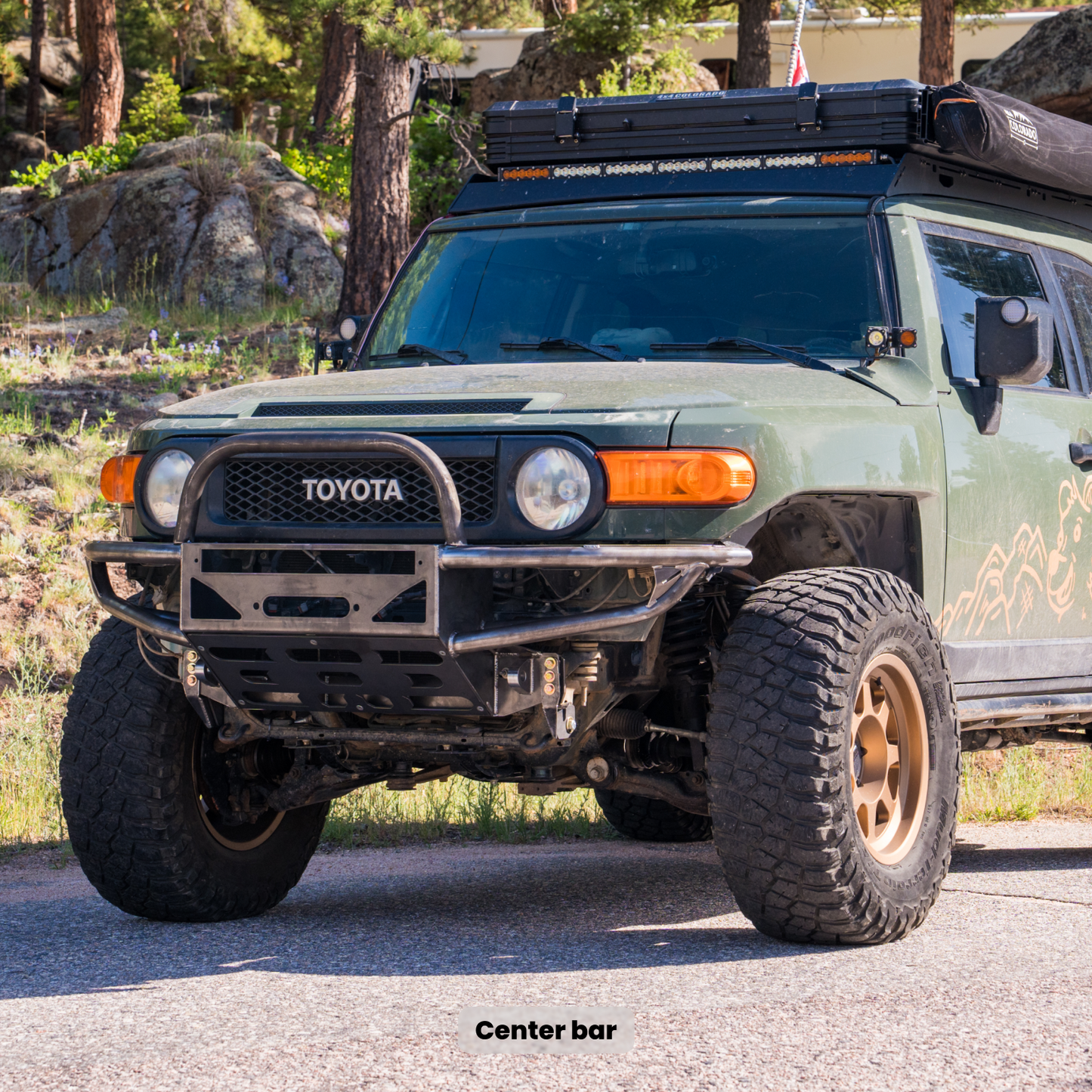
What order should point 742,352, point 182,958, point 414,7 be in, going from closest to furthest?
point 182,958
point 742,352
point 414,7

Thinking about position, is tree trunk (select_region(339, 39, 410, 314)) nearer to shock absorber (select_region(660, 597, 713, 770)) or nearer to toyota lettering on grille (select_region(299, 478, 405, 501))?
shock absorber (select_region(660, 597, 713, 770))

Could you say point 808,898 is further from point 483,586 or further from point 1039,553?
point 1039,553

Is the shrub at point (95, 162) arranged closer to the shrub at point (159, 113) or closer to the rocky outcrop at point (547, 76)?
the shrub at point (159, 113)

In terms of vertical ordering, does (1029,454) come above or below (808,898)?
above

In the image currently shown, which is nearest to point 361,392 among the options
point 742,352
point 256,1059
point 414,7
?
Answer: point 742,352

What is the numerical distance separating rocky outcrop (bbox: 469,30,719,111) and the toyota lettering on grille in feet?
61.7

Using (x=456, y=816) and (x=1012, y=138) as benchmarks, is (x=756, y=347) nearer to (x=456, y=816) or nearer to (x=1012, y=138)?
(x=1012, y=138)

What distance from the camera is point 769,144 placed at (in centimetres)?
581

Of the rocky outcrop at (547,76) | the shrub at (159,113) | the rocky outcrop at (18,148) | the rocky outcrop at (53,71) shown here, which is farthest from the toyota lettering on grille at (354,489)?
the rocky outcrop at (53,71)

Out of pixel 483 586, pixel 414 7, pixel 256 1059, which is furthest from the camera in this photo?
pixel 414 7

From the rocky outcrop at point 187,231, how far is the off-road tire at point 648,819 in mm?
11614

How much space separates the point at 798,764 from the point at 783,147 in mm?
2509

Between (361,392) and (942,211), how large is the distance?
2.22 m

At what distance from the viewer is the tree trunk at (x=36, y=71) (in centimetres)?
3284
